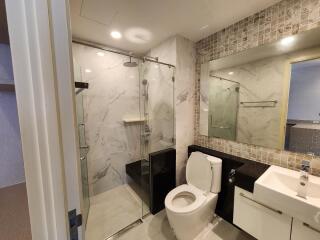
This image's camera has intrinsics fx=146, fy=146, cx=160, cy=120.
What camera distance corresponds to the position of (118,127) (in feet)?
7.95

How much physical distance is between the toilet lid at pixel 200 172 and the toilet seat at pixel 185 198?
73 millimetres

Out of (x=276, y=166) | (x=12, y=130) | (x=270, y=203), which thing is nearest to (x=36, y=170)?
(x=12, y=130)

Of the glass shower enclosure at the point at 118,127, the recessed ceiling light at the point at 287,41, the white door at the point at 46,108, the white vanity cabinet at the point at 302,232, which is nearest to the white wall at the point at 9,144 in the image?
the white door at the point at 46,108

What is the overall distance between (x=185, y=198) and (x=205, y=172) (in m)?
0.40

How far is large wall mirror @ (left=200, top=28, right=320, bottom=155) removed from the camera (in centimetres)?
127

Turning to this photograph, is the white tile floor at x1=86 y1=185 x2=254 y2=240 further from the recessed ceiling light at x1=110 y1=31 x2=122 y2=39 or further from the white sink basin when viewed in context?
the recessed ceiling light at x1=110 y1=31 x2=122 y2=39

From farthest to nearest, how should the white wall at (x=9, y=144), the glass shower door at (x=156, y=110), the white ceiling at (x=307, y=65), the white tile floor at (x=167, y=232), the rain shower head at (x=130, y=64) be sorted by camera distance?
1. the rain shower head at (x=130, y=64)
2. the glass shower door at (x=156, y=110)
3. the white tile floor at (x=167, y=232)
4. the white ceiling at (x=307, y=65)
5. the white wall at (x=9, y=144)

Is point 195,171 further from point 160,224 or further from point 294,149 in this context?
point 294,149

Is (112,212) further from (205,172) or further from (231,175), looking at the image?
(231,175)

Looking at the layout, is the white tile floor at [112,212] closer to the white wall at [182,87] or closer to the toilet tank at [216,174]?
the white wall at [182,87]

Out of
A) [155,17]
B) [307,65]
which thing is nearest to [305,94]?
[307,65]

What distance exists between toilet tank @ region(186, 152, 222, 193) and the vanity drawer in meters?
0.30

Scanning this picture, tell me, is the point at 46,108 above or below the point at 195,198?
Answer: above

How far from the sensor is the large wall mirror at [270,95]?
127 cm
